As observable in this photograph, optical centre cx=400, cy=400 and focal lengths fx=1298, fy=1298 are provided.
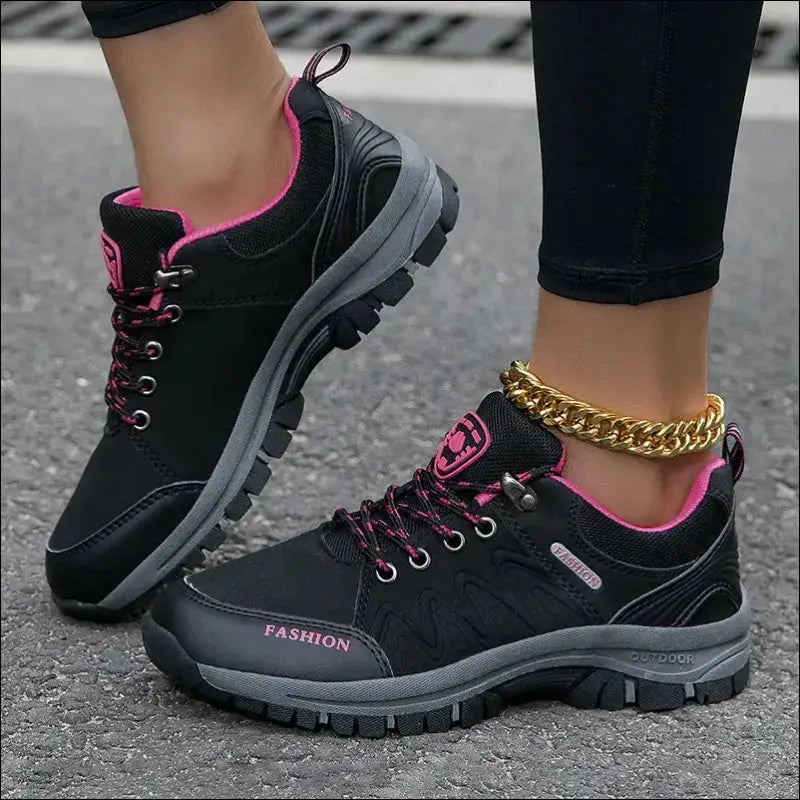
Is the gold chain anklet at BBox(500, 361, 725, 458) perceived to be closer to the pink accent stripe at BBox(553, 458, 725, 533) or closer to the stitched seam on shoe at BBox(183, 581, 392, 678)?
the pink accent stripe at BBox(553, 458, 725, 533)

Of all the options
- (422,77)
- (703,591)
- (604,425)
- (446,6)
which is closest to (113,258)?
(604,425)

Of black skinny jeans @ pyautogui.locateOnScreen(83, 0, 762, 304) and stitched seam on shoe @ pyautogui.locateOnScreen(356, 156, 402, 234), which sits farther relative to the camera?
stitched seam on shoe @ pyautogui.locateOnScreen(356, 156, 402, 234)

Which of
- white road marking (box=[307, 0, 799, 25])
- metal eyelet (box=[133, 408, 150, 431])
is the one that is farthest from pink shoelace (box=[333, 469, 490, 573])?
white road marking (box=[307, 0, 799, 25])

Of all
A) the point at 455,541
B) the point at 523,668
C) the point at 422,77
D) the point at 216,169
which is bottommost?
the point at 422,77

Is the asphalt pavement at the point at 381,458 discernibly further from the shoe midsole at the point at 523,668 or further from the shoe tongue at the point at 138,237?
the shoe tongue at the point at 138,237

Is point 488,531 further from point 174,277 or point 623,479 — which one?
point 174,277

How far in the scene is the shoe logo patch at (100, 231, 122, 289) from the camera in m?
1.18

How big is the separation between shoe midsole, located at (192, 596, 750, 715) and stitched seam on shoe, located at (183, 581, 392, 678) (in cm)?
2

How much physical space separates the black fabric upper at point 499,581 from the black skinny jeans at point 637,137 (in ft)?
0.50

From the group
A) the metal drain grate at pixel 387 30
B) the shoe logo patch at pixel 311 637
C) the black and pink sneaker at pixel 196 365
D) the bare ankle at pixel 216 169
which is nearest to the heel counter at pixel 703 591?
the shoe logo patch at pixel 311 637

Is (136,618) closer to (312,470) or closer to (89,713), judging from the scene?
(89,713)

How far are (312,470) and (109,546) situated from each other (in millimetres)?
385

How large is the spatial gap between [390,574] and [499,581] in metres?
0.09

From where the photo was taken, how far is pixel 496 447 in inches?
40.9
